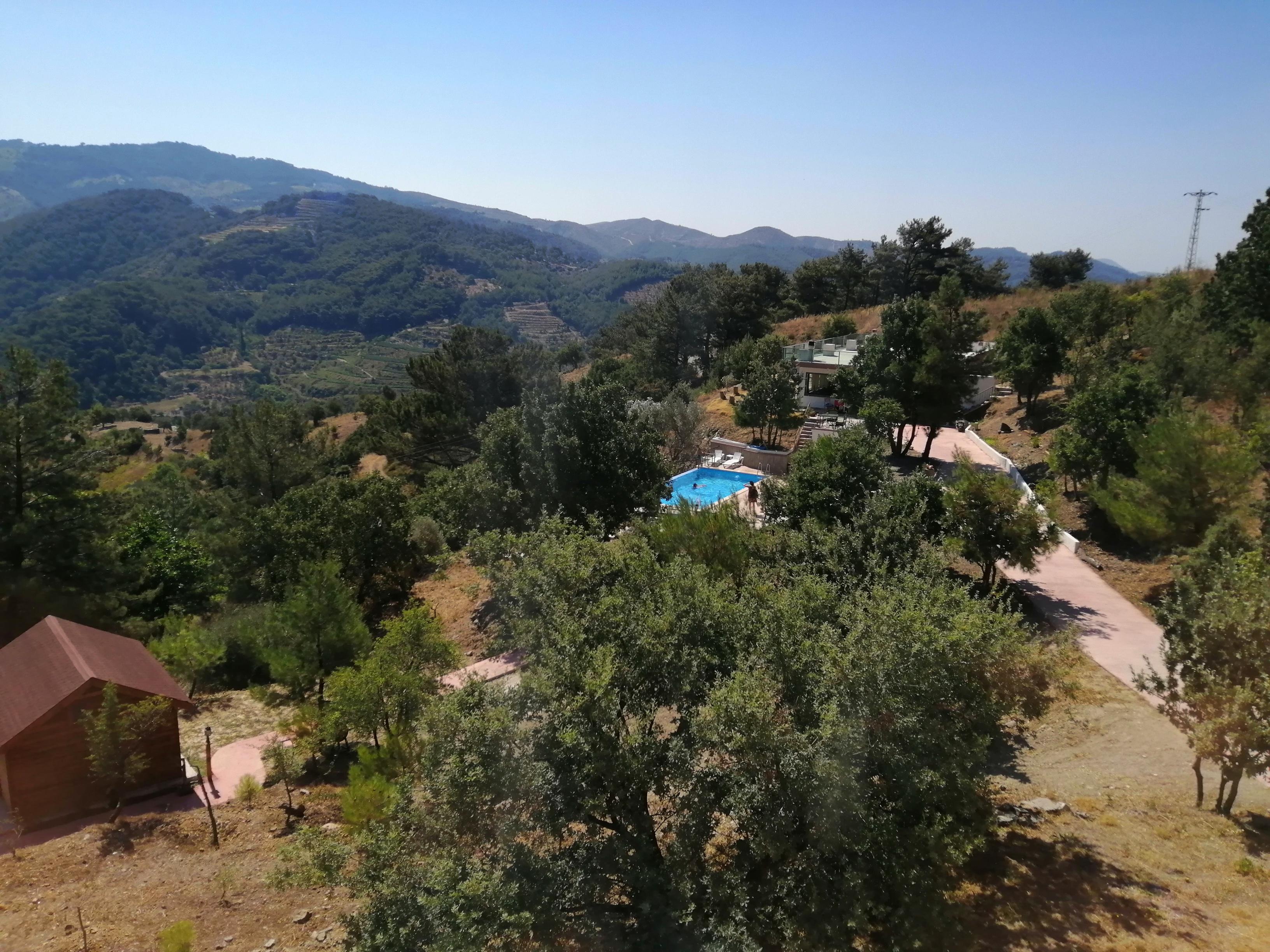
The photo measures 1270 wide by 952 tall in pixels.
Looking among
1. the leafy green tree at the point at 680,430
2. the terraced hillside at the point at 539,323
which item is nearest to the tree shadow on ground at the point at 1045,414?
the leafy green tree at the point at 680,430

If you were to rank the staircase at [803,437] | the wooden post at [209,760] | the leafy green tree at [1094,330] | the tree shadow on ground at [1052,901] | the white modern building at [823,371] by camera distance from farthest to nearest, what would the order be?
the white modern building at [823,371], the staircase at [803,437], the leafy green tree at [1094,330], the wooden post at [209,760], the tree shadow on ground at [1052,901]

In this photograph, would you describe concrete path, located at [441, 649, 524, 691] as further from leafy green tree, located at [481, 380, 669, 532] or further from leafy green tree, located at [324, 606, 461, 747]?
leafy green tree, located at [481, 380, 669, 532]

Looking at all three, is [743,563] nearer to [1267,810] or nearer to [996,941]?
[996,941]

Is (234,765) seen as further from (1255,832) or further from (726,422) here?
(726,422)

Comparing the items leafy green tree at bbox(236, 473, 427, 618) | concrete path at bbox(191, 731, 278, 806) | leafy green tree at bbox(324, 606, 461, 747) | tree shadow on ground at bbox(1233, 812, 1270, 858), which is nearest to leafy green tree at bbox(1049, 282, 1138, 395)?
tree shadow on ground at bbox(1233, 812, 1270, 858)

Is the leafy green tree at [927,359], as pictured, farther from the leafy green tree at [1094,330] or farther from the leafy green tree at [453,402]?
the leafy green tree at [453,402]
